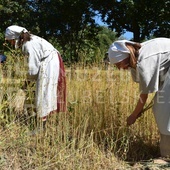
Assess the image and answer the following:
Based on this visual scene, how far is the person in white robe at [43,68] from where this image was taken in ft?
8.21

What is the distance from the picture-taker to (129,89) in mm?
2641

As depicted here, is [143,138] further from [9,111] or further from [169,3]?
[169,3]

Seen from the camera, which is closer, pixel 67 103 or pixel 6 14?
pixel 67 103

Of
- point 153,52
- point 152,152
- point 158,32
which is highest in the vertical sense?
point 158,32

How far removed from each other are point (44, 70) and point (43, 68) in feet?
0.06

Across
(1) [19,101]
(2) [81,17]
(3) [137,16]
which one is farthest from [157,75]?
(2) [81,17]

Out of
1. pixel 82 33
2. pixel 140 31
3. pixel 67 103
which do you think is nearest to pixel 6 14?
pixel 82 33

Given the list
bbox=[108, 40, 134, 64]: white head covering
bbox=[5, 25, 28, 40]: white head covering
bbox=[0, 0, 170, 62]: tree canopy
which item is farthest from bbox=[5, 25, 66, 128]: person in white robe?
bbox=[0, 0, 170, 62]: tree canopy

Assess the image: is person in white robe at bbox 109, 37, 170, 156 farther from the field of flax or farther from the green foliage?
the green foliage

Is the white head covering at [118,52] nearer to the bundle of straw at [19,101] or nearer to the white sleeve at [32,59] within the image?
the white sleeve at [32,59]

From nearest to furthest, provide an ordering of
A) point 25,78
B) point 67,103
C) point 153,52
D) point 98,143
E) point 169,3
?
point 153,52
point 98,143
point 25,78
point 67,103
point 169,3

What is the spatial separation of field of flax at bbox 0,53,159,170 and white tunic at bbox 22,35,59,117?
9 cm

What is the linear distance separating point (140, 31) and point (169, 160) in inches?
517

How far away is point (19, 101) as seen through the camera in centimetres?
265
